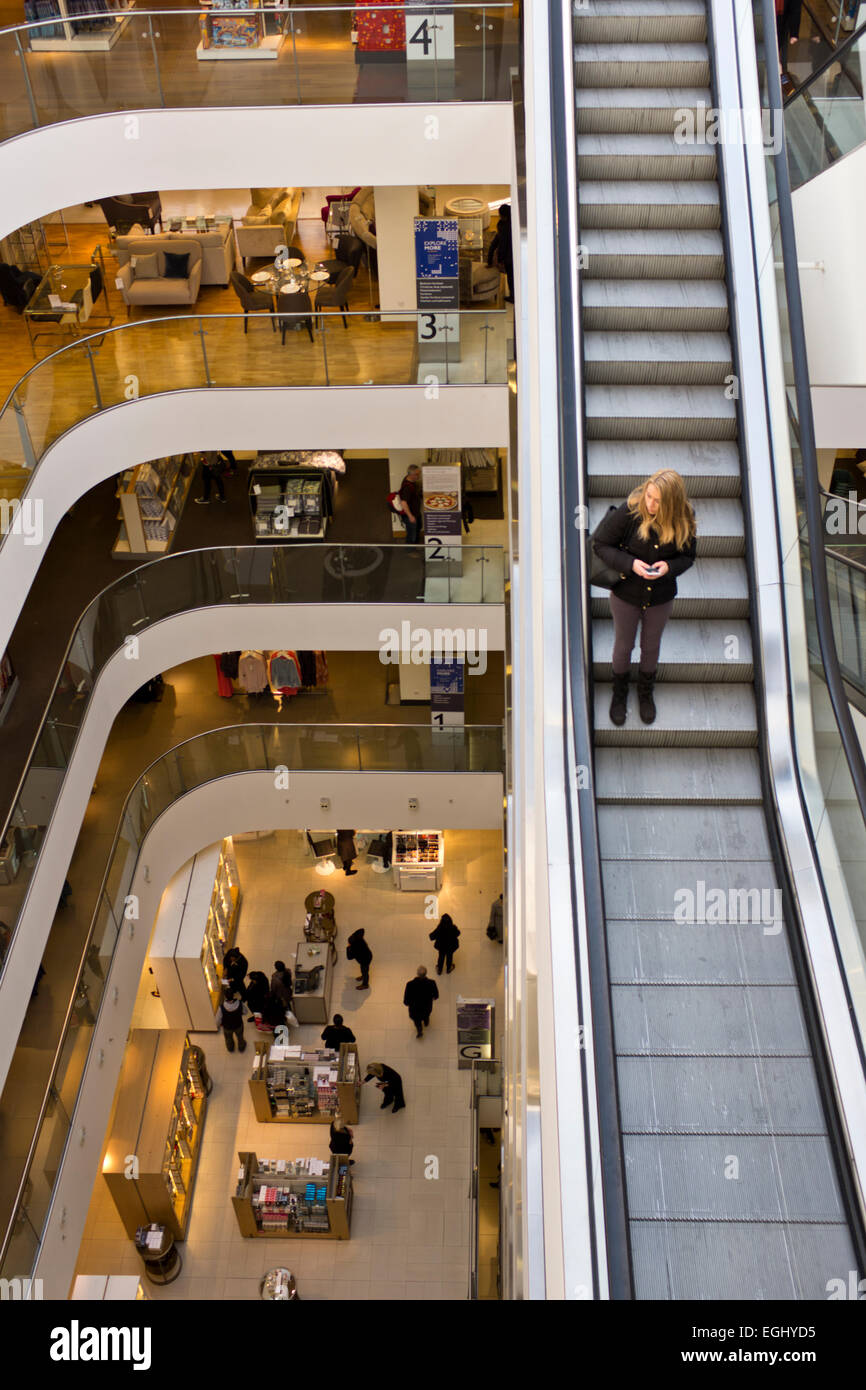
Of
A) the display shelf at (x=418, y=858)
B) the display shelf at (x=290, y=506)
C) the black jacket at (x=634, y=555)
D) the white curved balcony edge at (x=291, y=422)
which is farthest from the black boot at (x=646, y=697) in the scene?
the display shelf at (x=418, y=858)

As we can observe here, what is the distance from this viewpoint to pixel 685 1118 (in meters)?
5.26

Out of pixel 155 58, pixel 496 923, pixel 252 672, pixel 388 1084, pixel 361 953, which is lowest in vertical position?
pixel 388 1084

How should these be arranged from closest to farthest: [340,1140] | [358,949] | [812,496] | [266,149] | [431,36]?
1. [812,496]
2. [431,36]
3. [266,149]
4. [340,1140]
5. [358,949]

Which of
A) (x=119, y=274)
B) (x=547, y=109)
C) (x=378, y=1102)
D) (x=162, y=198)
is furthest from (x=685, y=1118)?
(x=162, y=198)

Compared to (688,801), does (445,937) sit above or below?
above

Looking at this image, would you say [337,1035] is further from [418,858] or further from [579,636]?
[579,636]

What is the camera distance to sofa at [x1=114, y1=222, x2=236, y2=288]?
1437 centimetres

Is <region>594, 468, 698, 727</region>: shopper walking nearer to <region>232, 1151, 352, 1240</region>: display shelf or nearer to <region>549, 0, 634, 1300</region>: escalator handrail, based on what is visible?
Answer: <region>549, 0, 634, 1300</region>: escalator handrail

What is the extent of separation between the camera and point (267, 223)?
1566 centimetres

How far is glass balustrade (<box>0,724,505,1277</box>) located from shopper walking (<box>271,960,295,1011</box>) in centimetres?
262

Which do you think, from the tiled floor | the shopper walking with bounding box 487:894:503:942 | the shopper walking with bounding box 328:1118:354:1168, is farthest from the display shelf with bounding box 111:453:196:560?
the shopper walking with bounding box 328:1118:354:1168

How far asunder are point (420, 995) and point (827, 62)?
1056 cm

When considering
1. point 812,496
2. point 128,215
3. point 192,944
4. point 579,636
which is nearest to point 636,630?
point 579,636

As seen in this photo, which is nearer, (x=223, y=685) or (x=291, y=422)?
(x=291, y=422)
